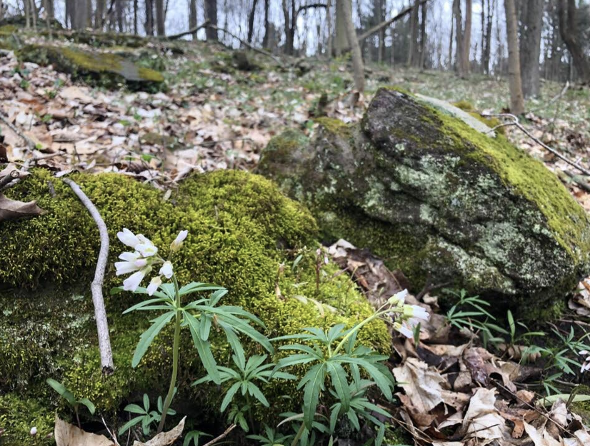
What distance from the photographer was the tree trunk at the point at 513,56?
7.19 meters

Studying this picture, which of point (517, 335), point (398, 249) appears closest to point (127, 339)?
point (398, 249)

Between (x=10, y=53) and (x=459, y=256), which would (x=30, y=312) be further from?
(x=10, y=53)

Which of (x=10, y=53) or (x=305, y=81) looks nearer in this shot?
(x=10, y=53)

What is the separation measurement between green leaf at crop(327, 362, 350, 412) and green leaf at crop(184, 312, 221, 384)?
37 centimetres

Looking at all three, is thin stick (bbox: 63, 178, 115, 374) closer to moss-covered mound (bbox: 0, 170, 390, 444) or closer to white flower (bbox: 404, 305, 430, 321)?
moss-covered mound (bbox: 0, 170, 390, 444)

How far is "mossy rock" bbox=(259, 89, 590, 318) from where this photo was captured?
2.87 metres

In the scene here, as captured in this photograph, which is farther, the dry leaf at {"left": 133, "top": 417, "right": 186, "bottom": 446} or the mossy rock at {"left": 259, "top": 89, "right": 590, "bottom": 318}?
the mossy rock at {"left": 259, "top": 89, "right": 590, "bottom": 318}

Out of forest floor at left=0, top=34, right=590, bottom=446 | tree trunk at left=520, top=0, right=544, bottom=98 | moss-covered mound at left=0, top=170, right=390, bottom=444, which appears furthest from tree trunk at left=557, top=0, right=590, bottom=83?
moss-covered mound at left=0, top=170, right=390, bottom=444

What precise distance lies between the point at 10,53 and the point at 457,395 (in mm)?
9689

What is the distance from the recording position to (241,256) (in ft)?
7.18

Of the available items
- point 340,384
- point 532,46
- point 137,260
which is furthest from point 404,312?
point 532,46

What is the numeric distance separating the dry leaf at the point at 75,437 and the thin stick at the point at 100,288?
29cm

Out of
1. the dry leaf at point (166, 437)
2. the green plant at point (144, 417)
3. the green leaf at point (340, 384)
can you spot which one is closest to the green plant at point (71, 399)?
the green plant at point (144, 417)

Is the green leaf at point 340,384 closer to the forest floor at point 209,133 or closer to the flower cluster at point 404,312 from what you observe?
the flower cluster at point 404,312
